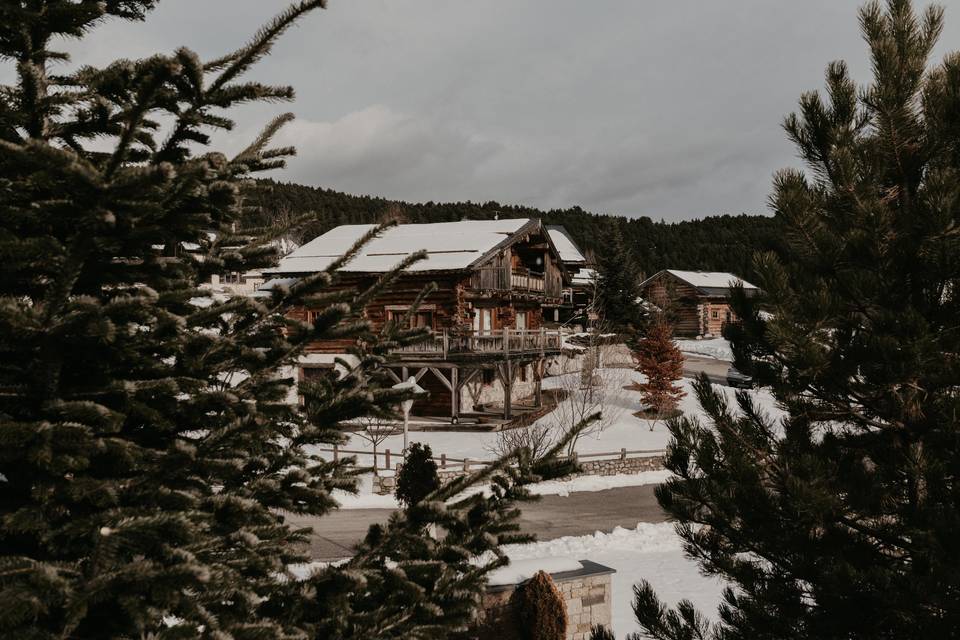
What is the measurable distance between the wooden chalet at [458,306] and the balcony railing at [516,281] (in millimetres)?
47

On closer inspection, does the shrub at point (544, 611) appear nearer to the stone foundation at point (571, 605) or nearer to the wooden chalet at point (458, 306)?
the stone foundation at point (571, 605)

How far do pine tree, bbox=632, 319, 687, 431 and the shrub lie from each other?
2009cm

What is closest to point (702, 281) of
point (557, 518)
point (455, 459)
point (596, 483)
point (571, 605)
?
point (596, 483)

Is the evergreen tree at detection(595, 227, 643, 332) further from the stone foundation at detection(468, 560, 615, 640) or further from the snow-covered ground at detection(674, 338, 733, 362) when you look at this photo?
the stone foundation at detection(468, 560, 615, 640)

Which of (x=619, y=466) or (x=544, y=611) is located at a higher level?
(x=544, y=611)

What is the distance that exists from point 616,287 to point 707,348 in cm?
1151

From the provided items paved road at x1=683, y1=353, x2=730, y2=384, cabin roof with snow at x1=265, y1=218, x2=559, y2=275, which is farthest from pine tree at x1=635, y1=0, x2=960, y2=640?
paved road at x1=683, y1=353, x2=730, y2=384

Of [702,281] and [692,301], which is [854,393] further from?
[702,281]

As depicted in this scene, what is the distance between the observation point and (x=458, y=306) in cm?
A: 2748

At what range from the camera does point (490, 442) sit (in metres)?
24.1

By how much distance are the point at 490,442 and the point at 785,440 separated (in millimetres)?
19207

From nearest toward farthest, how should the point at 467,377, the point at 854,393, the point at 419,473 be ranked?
the point at 854,393 → the point at 419,473 → the point at 467,377

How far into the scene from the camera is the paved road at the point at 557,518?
51.5 feet

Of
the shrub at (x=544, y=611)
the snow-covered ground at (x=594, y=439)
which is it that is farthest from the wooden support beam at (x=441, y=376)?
the shrub at (x=544, y=611)
